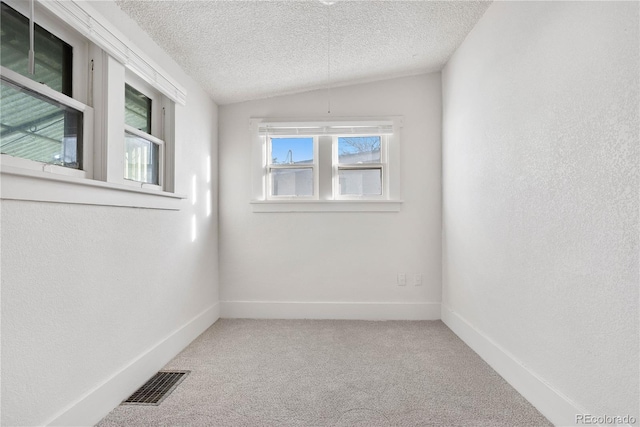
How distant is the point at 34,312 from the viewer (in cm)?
144

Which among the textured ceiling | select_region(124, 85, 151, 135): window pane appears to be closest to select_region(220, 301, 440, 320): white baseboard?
select_region(124, 85, 151, 135): window pane

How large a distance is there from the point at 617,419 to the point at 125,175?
106 inches

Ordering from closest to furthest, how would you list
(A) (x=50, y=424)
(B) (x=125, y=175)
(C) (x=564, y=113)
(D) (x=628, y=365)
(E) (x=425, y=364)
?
(D) (x=628, y=365) < (A) (x=50, y=424) < (C) (x=564, y=113) < (B) (x=125, y=175) < (E) (x=425, y=364)

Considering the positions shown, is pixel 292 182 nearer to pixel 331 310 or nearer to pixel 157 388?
pixel 331 310

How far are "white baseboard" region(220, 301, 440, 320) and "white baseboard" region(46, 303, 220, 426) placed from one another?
0.72m

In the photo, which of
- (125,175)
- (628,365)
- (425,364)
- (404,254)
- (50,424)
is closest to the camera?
(628,365)

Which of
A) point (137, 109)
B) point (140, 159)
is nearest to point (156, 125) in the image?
point (137, 109)

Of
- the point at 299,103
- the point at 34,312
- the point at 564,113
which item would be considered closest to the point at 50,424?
the point at 34,312

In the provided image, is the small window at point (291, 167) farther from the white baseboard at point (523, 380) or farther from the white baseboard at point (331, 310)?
the white baseboard at point (523, 380)

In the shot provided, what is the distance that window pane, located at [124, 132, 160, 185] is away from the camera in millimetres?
2262

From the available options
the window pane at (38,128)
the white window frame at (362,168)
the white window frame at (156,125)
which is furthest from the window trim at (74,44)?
the white window frame at (362,168)

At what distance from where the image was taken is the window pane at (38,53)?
1.43 metres

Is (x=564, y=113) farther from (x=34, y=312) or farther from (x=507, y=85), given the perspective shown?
(x=34, y=312)

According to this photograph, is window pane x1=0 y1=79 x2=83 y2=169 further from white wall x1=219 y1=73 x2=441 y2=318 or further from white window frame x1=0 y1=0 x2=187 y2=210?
white wall x1=219 y1=73 x2=441 y2=318
